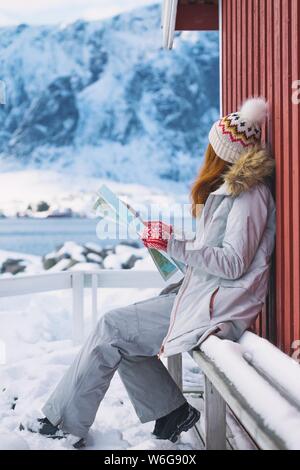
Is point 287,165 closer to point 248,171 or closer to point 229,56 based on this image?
point 248,171

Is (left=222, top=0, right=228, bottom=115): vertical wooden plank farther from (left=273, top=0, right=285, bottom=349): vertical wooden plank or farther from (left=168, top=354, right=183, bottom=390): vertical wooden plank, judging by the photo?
(left=168, top=354, right=183, bottom=390): vertical wooden plank

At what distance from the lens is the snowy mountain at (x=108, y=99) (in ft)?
133

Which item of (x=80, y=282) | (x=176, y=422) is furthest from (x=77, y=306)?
(x=176, y=422)

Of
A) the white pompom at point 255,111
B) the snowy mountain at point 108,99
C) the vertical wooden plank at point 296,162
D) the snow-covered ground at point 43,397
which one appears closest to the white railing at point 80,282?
the snow-covered ground at point 43,397

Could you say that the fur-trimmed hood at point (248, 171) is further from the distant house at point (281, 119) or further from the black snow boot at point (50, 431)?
the black snow boot at point (50, 431)

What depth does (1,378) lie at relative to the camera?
367cm

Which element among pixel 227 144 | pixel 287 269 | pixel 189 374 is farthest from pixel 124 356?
pixel 189 374

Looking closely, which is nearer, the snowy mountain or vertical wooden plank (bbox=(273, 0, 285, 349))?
vertical wooden plank (bbox=(273, 0, 285, 349))

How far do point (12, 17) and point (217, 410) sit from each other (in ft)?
148

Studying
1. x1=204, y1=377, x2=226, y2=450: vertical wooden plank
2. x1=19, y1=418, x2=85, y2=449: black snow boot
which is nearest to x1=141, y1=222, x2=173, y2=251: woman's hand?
x1=204, y1=377, x2=226, y2=450: vertical wooden plank

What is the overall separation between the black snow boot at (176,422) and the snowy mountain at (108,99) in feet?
122

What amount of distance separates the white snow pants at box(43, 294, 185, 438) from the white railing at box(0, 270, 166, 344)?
1.78m

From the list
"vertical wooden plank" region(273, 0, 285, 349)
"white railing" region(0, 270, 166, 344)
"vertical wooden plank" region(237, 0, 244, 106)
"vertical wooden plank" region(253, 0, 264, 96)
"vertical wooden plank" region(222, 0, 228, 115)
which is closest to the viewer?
"vertical wooden plank" region(273, 0, 285, 349)

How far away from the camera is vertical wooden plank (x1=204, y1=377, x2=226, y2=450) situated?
7.00 ft
